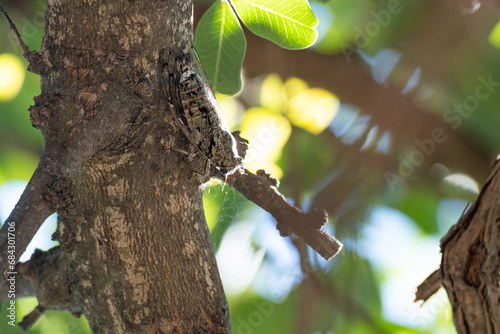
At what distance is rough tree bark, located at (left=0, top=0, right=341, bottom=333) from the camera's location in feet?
2.84

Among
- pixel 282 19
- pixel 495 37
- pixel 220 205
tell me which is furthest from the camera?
pixel 495 37

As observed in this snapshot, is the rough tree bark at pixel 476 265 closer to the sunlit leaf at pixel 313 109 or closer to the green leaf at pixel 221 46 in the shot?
the green leaf at pixel 221 46

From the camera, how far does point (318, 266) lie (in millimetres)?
2031

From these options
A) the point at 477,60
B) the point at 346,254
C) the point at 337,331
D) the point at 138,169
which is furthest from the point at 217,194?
the point at 477,60

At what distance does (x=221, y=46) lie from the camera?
1166 mm

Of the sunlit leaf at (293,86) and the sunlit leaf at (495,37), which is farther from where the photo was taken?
the sunlit leaf at (293,86)

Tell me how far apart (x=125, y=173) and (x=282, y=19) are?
44cm

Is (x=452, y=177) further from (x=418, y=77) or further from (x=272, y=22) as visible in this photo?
(x=272, y=22)

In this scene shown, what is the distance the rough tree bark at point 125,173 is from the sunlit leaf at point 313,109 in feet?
3.56

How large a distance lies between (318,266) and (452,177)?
24.4 inches

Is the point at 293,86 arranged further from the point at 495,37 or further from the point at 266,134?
the point at 495,37
